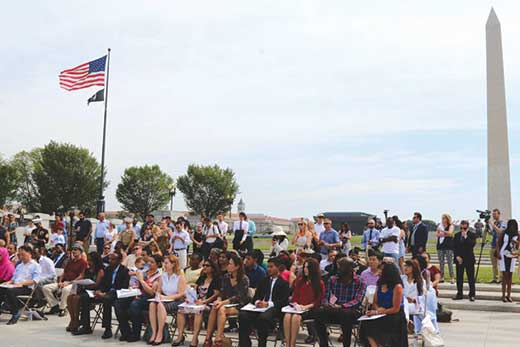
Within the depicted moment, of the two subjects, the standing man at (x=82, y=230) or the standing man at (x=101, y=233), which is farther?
the standing man at (x=82, y=230)

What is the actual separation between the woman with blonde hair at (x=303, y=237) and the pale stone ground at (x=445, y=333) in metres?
4.34

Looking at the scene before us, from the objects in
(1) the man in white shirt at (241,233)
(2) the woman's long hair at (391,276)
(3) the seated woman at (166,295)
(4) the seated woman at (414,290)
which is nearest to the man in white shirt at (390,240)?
(1) the man in white shirt at (241,233)

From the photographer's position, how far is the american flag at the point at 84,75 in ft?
88.0

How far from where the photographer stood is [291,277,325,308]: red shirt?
29.2 ft

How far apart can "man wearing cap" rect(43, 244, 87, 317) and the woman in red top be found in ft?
17.7

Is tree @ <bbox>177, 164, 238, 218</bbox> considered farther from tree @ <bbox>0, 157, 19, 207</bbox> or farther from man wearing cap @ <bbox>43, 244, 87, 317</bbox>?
man wearing cap @ <bbox>43, 244, 87, 317</bbox>

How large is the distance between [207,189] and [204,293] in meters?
76.9

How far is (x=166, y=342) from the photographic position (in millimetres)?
9852

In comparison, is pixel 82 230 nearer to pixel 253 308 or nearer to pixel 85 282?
pixel 85 282

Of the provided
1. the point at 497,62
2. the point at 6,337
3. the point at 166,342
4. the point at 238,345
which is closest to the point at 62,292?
the point at 6,337

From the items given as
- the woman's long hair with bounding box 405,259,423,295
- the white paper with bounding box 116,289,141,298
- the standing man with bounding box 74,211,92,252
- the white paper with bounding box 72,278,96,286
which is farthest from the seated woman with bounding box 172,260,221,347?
the standing man with bounding box 74,211,92,252

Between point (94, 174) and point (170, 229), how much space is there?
52.9 meters

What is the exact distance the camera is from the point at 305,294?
9.03 m

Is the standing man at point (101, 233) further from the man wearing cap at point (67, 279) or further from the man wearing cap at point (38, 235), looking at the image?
the man wearing cap at point (67, 279)
